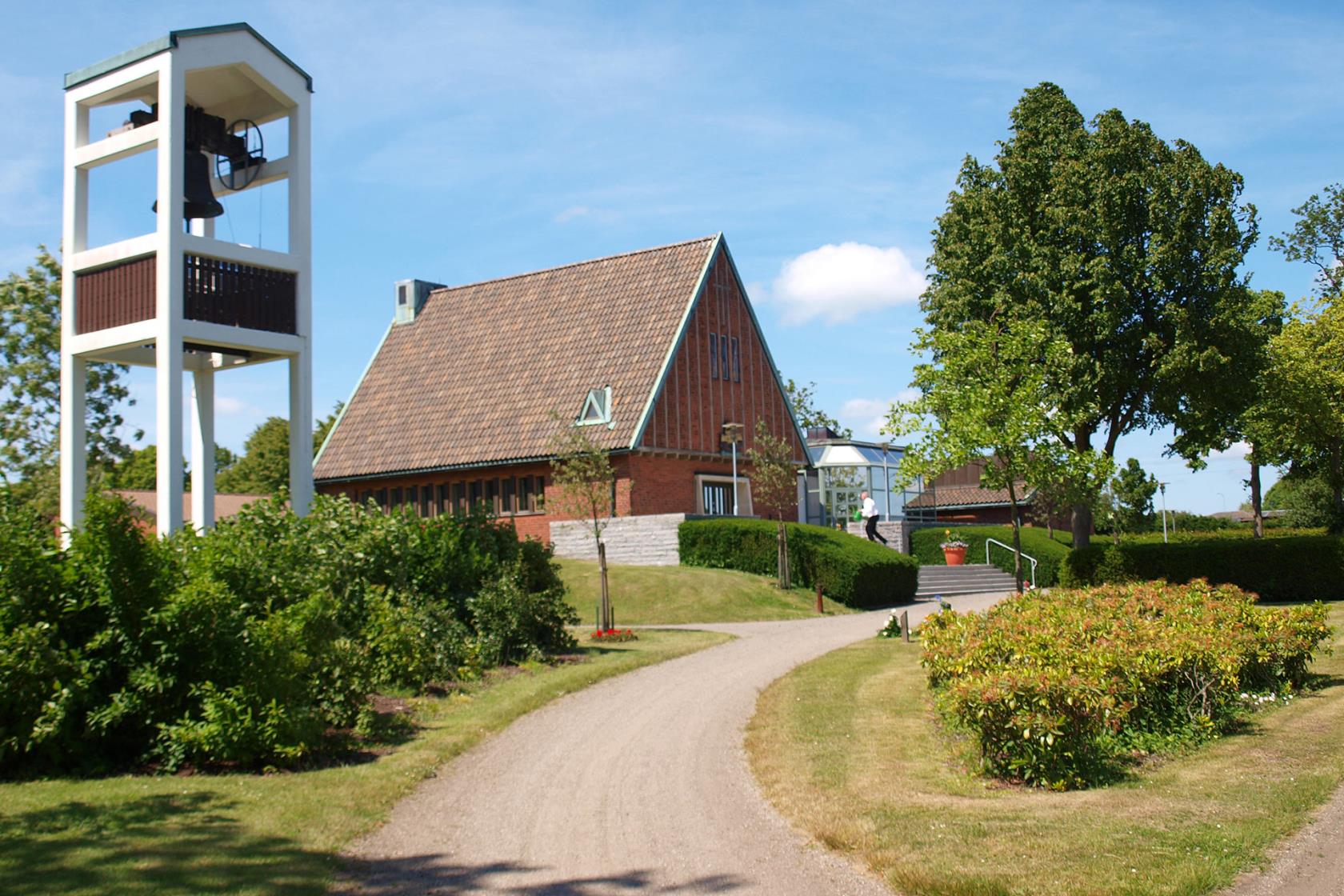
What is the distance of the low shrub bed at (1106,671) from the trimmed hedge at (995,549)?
70.9 feet

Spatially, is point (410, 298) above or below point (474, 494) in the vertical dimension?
above

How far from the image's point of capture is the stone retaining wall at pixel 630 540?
103 feet

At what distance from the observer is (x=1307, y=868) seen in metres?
6.78

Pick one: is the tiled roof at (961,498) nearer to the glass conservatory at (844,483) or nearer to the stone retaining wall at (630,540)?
the glass conservatory at (844,483)

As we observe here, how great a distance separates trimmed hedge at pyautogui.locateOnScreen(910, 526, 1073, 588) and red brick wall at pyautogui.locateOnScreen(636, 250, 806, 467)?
5.81 m

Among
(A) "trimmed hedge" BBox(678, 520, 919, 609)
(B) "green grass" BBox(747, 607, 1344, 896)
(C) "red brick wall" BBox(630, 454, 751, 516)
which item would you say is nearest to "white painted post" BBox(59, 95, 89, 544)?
(B) "green grass" BBox(747, 607, 1344, 896)

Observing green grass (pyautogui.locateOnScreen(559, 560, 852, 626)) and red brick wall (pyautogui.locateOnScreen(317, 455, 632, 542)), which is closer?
green grass (pyautogui.locateOnScreen(559, 560, 852, 626))

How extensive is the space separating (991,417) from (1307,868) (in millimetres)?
14216

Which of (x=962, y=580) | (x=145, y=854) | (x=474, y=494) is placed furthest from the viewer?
(x=474, y=494)

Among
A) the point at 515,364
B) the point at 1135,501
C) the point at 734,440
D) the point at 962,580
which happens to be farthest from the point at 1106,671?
the point at 1135,501

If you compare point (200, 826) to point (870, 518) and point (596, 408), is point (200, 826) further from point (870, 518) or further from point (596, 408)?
point (596, 408)

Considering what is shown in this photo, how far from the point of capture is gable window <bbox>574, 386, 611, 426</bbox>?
114ft

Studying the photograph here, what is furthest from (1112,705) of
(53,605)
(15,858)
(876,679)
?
(53,605)

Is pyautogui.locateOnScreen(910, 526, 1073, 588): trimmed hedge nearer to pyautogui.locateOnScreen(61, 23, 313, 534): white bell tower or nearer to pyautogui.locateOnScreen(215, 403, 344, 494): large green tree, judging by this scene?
pyautogui.locateOnScreen(61, 23, 313, 534): white bell tower
